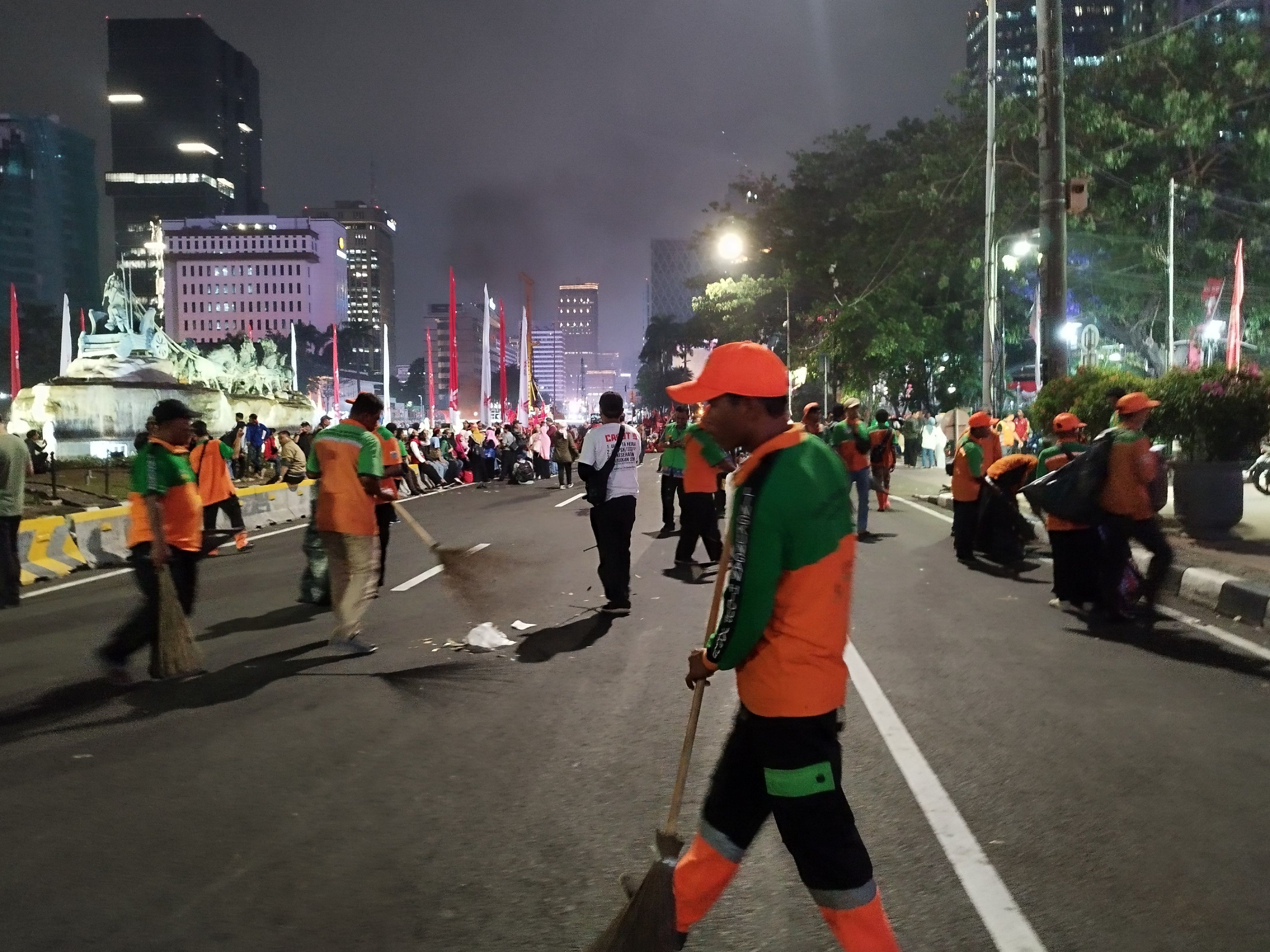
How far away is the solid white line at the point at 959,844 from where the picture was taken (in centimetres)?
349

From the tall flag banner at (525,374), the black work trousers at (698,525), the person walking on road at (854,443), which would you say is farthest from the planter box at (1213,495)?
the tall flag banner at (525,374)

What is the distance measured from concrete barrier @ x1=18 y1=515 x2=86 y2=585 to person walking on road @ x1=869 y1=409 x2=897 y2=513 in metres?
9.87

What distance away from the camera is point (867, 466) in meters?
14.2

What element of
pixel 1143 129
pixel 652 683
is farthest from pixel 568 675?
pixel 1143 129

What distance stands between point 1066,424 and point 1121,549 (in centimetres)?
143

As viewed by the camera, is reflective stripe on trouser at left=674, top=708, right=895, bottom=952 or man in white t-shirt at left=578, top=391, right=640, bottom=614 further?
man in white t-shirt at left=578, top=391, right=640, bottom=614

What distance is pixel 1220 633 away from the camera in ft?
27.4

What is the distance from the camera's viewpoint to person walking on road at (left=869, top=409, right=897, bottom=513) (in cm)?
1650

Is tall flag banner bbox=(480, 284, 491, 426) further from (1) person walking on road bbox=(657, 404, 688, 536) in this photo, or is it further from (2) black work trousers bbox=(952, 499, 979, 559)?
(2) black work trousers bbox=(952, 499, 979, 559)

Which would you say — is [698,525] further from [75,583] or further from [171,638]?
[75,583]

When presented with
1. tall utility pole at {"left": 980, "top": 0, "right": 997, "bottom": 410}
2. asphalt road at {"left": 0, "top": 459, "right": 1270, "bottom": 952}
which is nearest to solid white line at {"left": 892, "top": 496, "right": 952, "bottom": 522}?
tall utility pole at {"left": 980, "top": 0, "right": 997, "bottom": 410}

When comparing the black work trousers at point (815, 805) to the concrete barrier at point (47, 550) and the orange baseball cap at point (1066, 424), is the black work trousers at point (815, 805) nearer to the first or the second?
the orange baseball cap at point (1066, 424)

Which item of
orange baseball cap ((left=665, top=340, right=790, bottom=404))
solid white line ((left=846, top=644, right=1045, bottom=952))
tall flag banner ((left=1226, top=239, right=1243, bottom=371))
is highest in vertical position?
tall flag banner ((left=1226, top=239, right=1243, bottom=371))

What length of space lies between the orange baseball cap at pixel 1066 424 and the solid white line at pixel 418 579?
18.5 feet
